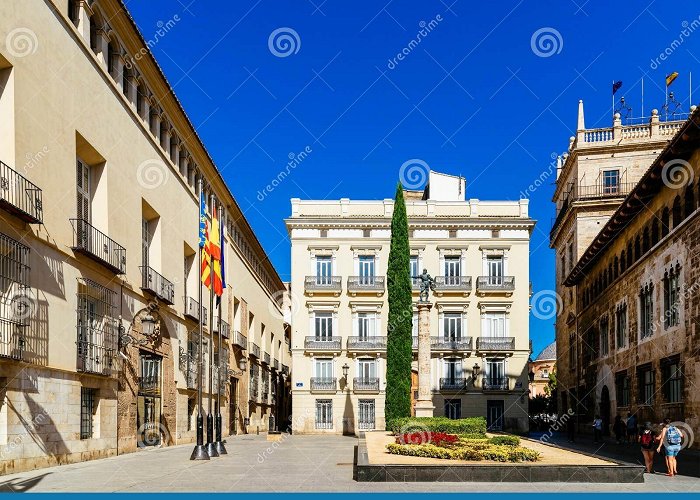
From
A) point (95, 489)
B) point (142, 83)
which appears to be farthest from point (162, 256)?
point (95, 489)

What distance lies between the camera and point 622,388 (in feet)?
125

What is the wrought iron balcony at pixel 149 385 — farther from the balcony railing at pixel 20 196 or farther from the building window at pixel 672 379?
the building window at pixel 672 379

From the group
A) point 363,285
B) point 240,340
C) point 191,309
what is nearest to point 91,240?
point 191,309

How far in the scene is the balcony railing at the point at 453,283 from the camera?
5178 cm

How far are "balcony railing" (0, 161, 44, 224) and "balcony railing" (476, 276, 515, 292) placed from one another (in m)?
36.6

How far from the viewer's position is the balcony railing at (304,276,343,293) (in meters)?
51.5

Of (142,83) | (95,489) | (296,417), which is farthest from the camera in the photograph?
(296,417)

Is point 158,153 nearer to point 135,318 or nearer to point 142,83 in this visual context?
point 142,83

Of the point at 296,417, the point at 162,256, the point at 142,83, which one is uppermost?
the point at 142,83

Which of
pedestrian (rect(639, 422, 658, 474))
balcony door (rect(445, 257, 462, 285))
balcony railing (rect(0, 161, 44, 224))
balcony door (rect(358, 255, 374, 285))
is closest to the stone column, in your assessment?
balcony door (rect(358, 255, 374, 285))

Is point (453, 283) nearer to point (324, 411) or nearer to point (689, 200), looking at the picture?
point (324, 411)

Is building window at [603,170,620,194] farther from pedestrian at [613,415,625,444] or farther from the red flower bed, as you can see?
the red flower bed

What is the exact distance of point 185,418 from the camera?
3456cm

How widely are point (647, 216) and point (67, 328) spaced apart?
2325 cm
